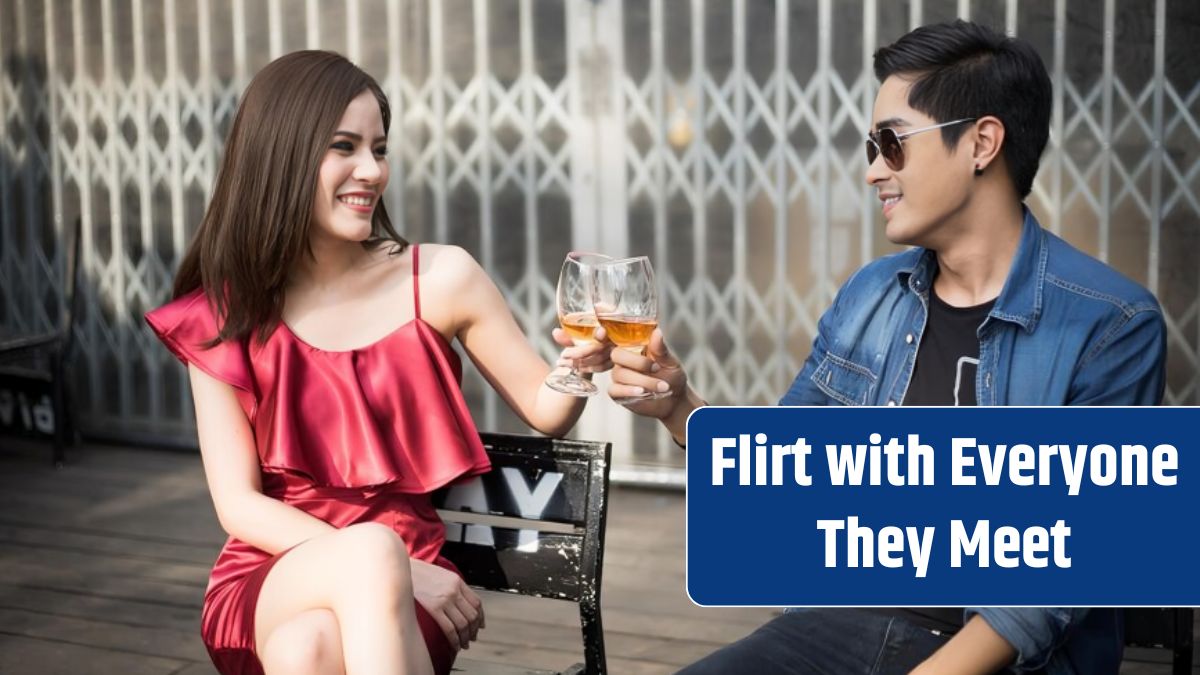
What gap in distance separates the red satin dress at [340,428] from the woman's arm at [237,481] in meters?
0.03

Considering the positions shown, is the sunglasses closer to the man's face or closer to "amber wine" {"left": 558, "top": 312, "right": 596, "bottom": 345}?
the man's face

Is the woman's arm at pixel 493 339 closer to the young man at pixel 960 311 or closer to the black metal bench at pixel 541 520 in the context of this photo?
the black metal bench at pixel 541 520

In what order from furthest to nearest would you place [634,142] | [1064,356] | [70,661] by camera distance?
1. [634,142]
2. [70,661]
3. [1064,356]

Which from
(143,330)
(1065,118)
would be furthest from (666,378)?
(143,330)

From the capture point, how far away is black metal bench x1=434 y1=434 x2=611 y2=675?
2.62 meters

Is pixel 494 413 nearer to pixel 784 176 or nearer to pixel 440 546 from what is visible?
pixel 784 176

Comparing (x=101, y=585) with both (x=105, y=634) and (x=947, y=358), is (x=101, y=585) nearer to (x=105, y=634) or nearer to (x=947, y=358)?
(x=105, y=634)

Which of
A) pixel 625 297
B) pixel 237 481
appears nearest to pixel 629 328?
pixel 625 297

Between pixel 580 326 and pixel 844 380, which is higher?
pixel 580 326

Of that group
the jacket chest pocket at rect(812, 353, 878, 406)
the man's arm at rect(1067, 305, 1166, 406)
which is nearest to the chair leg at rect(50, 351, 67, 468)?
the jacket chest pocket at rect(812, 353, 878, 406)

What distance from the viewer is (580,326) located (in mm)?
2324

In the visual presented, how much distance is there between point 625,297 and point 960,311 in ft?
1.76

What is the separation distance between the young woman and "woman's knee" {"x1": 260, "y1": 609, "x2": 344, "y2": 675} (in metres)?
0.20

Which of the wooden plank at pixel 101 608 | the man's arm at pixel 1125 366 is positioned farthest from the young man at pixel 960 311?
the wooden plank at pixel 101 608
